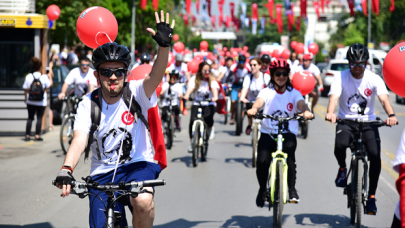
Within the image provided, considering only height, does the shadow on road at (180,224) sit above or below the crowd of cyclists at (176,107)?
below

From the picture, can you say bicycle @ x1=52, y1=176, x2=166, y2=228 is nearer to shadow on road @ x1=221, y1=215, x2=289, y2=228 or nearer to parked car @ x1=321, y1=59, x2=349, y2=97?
shadow on road @ x1=221, y1=215, x2=289, y2=228

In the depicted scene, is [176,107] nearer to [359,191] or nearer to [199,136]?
[199,136]

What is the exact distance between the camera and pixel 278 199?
5680 millimetres

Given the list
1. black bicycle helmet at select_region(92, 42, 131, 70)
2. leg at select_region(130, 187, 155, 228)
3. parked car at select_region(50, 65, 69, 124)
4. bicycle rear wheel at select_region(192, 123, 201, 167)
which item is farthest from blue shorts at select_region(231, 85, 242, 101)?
leg at select_region(130, 187, 155, 228)

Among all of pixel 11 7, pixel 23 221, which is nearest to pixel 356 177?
pixel 23 221

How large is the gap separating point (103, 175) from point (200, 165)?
592 centimetres

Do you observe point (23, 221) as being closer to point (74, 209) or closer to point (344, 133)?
point (74, 209)

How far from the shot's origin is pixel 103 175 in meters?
3.85

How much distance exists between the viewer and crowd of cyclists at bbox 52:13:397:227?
12.2 ft

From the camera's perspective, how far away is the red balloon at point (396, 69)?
3203mm

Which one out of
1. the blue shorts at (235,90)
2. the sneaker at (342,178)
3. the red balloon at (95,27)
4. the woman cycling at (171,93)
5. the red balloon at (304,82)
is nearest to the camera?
A: the red balloon at (95,27)

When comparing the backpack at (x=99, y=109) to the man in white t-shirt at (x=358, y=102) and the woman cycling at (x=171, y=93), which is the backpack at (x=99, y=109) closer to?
the man in white t-shirt at (x=358, y=102)

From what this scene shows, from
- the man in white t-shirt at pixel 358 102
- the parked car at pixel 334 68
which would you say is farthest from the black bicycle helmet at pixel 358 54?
the parked car at pixel 334 68

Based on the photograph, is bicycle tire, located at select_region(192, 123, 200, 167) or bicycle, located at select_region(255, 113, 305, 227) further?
bicycle tire, located at select_region(192, 123, 200, 167)
